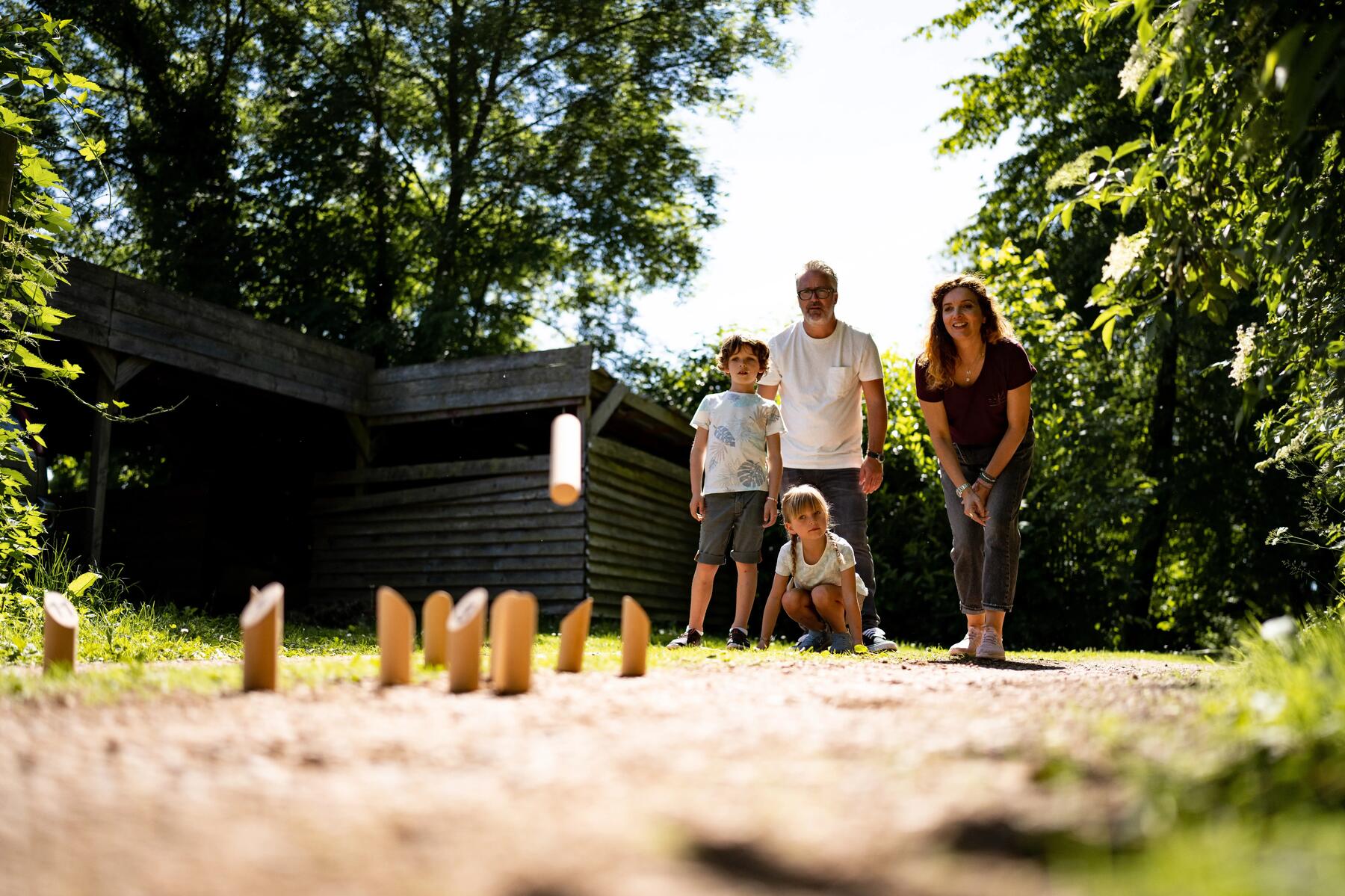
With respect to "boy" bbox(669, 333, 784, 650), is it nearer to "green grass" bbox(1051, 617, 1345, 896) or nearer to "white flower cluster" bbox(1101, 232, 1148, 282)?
"white flower cluster" bbox(1101, 232, 1148, 282)

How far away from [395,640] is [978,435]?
11.3ft

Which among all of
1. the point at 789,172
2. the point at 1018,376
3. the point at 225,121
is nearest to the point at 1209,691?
the point at 1018,376

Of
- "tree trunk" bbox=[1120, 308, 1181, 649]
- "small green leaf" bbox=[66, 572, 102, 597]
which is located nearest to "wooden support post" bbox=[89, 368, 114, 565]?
"small green leaf" bbox=[66, 572, 102, 597]

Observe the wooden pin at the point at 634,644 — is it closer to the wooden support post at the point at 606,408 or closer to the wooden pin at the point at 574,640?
the wooden pin at the point at 574,640

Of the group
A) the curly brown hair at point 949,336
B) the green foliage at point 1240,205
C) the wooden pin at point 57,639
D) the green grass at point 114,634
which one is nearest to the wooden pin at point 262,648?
the wooden pin at point 57,639

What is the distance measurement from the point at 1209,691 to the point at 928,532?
9.33 m

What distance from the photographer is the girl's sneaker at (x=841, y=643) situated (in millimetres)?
6238

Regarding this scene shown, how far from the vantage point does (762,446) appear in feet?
21.9

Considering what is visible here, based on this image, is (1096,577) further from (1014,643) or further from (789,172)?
(789,172)

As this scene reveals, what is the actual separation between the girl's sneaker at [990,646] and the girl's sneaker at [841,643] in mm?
967

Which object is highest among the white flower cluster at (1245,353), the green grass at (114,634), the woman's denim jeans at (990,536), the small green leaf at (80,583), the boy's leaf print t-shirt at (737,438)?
the white flower cluster at (1245,353)

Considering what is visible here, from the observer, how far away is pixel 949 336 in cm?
566

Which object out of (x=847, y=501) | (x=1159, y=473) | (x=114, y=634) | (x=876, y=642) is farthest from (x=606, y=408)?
(x=1159, y=473)

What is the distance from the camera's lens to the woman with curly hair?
17.7 feet
